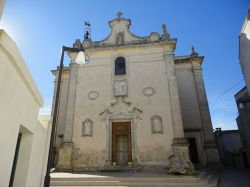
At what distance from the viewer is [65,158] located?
41.4ft

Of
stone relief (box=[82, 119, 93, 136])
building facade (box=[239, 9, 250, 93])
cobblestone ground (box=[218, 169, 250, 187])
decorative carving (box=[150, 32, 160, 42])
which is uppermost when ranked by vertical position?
decorative carving (box=[150, 32, 160, 42])

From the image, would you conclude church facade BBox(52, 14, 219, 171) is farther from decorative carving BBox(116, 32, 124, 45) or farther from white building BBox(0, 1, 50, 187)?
white building BBox(0, 1, 50, 187)

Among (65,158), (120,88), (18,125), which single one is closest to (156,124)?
(120,88)

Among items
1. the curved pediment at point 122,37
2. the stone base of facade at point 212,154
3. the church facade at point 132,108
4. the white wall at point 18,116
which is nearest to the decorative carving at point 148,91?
the church facade at point 132,108

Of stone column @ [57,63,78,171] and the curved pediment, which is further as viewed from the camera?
the curved pediment

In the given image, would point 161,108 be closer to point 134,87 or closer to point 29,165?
point 134,87

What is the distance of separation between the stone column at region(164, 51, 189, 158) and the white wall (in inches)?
336

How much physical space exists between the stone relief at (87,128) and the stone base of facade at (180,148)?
5350 millimetres

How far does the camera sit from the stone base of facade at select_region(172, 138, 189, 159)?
1160 cm

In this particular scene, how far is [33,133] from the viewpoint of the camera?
4668 millimetres

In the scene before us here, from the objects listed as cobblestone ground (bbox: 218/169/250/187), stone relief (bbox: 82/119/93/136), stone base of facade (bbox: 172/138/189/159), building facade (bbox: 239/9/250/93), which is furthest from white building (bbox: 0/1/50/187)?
building facade (bbox: 239/9/250/93)

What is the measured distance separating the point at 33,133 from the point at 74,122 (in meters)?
9.32

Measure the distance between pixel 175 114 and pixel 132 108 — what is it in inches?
Result: 110

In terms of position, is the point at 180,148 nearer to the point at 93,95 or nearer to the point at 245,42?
the point at 245,42
